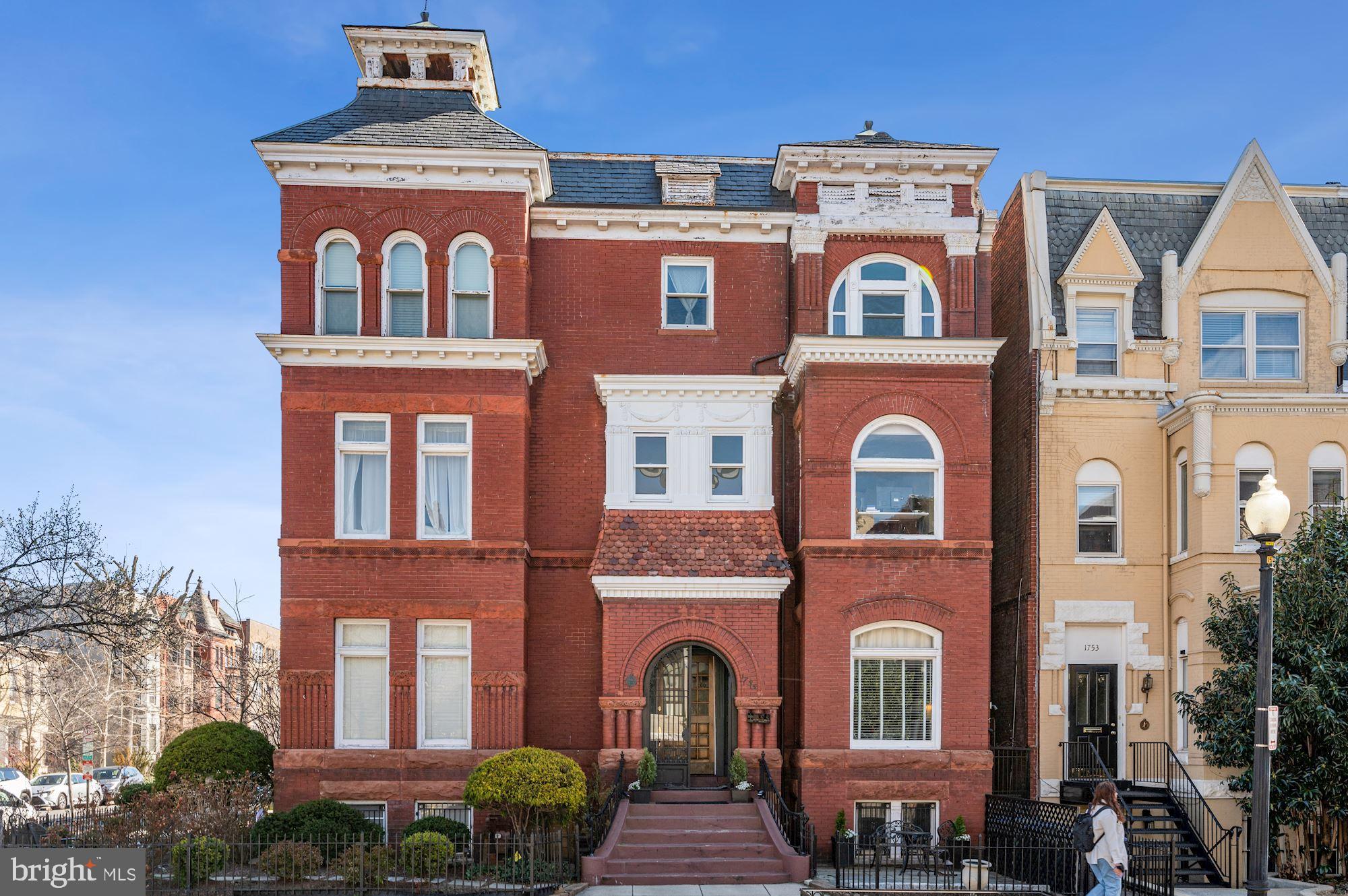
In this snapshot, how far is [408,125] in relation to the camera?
2366 centimetres

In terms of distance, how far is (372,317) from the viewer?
23.1 meters

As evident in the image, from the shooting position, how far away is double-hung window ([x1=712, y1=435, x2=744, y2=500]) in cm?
2386

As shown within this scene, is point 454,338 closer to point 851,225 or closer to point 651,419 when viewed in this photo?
point 651,419

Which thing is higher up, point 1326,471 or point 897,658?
point 1326,471

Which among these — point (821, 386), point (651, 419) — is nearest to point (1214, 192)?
point (821, 386)

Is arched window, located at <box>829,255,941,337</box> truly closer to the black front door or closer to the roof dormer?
the black front door

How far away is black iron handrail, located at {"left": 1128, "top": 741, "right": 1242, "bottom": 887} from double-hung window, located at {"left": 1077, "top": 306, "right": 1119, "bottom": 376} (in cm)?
711

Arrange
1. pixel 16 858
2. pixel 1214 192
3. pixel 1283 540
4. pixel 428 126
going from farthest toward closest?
1. pixel 1214 192
2. pixel 428 126
3. pixel 1283 540
4. pixel 16 858

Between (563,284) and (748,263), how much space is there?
141 inches

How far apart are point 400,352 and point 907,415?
9124 millimetres

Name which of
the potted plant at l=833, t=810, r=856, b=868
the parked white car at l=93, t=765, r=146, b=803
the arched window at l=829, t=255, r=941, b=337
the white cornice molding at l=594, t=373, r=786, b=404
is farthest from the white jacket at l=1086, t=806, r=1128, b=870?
the parked white car at l=93, t=765, r=146, b=803

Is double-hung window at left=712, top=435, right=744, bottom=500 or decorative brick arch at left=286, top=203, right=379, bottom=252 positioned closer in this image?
decorative brick arch at left=286, top=203, right=379, bottom=252

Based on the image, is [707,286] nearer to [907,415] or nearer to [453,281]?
[907,415]

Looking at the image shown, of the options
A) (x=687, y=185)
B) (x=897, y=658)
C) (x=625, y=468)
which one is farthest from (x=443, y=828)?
(x=687, y=185)
